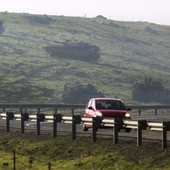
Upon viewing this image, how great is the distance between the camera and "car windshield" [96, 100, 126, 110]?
31594mm

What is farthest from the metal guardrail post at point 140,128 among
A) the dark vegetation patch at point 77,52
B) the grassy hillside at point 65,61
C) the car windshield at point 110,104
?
the dark vegetation patch at point 77,52

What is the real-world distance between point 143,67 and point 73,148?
110897mm

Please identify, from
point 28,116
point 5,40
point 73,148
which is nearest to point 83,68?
point 5,40

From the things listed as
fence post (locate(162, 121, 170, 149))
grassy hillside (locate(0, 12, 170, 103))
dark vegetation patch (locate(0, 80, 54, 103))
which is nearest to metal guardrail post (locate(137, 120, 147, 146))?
fence post (locate(162, 121, 170, 149))

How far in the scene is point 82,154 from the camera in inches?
920

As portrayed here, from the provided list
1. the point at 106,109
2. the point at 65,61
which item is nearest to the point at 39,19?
A: the point at 65,61

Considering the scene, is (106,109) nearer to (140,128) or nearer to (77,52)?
(140,128)

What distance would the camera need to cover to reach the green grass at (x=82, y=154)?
68.3 ft

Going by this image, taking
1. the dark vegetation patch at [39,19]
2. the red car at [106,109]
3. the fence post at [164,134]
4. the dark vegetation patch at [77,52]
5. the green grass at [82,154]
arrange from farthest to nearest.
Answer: the dark vegetation patch at [39,19] < the dark vegetation patch at [77,52] < the red car at [106,109] < the fence post at [164,134] < the green grass at [82,154]

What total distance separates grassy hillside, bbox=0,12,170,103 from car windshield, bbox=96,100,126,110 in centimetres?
5153

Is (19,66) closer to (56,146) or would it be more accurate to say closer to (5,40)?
(5,40)

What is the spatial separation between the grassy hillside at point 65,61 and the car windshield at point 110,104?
169 ft

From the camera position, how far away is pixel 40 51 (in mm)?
138000

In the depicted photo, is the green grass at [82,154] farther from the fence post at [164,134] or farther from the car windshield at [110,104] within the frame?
the car windshield at [110,104]
